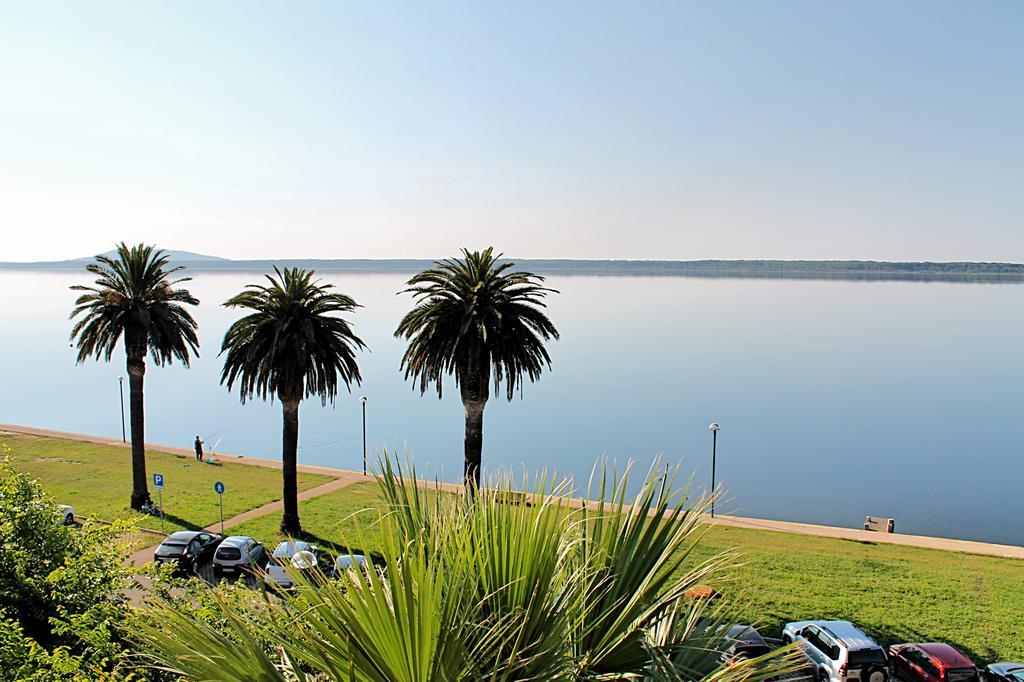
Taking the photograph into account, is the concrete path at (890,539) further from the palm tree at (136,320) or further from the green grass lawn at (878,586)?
the palm tree at (136,320)

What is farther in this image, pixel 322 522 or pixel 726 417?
pixel 726 417

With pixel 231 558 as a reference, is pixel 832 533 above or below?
below

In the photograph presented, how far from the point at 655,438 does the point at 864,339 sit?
91980mm

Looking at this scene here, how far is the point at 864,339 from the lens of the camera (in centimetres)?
13475

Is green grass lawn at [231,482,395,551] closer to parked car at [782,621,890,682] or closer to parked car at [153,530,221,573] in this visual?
parked car at [153,530,221,573]

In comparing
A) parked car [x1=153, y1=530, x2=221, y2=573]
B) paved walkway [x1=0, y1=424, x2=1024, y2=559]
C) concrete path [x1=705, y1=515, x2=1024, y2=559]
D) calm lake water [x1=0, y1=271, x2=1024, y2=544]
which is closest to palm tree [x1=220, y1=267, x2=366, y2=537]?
parked car [x1=153, y1=530, x2=221, y2=573]

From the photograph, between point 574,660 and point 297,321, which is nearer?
point 574,660

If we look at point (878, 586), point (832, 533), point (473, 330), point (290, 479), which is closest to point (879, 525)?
point (832, 533)

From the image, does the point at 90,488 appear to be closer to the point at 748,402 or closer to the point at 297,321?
the point at 297,321

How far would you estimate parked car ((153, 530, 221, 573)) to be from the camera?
22078 millimetres

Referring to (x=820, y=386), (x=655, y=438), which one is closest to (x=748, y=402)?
(x=820, y=386)

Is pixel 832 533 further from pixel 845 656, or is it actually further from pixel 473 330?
pixel 473 330

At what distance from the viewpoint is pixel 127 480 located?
33875 mm

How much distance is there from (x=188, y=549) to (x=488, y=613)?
21.7 meters
